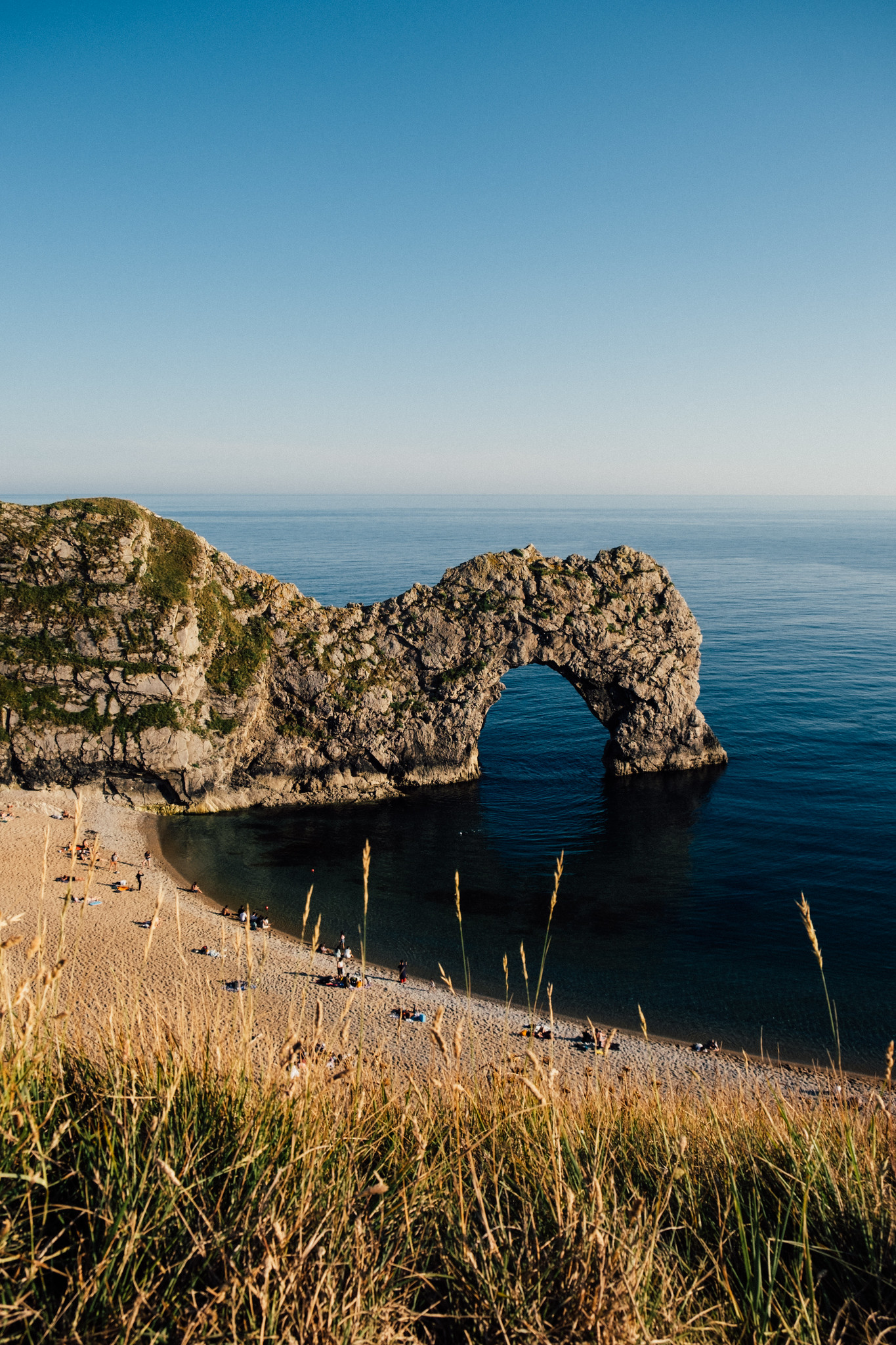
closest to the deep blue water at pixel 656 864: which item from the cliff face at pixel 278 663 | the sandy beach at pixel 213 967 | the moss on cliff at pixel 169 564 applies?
the sandy beach at pixel 213 967

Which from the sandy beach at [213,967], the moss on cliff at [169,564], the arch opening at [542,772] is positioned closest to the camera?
the sandy beach at [213,967]

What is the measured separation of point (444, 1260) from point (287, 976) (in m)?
25.0

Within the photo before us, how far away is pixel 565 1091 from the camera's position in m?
5.05

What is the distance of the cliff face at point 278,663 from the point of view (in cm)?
3666

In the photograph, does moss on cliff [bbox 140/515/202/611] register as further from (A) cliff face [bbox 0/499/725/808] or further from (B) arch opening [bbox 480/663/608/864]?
(B) arch opening [bbox 480/663/608/864]

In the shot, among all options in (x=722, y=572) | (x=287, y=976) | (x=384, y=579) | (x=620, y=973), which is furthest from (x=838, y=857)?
(x=722, y=572)

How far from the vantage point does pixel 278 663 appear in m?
41.0

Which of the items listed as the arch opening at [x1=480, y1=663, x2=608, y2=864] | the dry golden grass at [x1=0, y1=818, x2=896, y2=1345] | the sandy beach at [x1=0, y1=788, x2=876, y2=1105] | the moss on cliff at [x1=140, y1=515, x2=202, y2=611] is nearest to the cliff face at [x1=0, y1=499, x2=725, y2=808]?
the moss on cliff at [x1=140, y1=515, x2=202, y2=611]

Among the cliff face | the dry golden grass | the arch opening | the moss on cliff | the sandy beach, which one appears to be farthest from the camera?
the moss on cliff

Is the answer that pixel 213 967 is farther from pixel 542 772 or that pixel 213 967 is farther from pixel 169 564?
pixel 542 772

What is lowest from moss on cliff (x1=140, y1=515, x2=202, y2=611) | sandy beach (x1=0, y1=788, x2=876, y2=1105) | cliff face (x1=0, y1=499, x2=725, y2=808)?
sandy beach (x1=0, y1=788, x2=876, y2=1105)

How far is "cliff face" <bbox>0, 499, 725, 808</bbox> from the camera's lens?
36.7m

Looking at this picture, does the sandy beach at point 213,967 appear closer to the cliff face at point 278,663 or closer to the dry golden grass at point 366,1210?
the cliff face at point 278,663

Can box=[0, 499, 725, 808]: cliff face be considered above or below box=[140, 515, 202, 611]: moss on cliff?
below
